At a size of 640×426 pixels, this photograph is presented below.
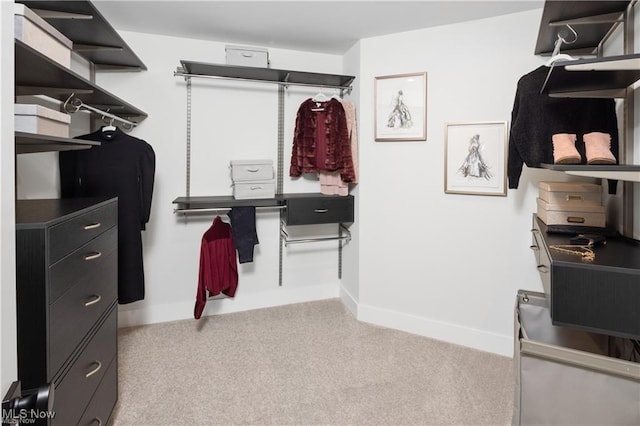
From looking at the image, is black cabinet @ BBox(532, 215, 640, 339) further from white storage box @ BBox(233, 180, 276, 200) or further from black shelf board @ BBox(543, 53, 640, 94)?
white storage box @ BBox(233, 180, 276, 200)

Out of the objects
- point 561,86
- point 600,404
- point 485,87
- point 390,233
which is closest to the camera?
point 600,404

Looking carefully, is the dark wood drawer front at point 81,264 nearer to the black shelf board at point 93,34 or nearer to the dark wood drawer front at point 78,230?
the dark wood drawer front at point 78,230

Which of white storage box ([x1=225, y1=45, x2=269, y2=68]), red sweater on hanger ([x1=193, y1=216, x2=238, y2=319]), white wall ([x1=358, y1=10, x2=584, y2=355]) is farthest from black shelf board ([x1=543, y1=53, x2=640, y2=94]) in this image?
red sweater on hanger ([x1=193, y1=216, x2=238, y2=319])

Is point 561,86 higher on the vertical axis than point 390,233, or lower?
higher

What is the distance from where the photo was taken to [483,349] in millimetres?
2506

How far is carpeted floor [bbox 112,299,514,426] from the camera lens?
183 centimetres

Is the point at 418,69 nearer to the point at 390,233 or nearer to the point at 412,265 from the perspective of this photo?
the point at 390,233

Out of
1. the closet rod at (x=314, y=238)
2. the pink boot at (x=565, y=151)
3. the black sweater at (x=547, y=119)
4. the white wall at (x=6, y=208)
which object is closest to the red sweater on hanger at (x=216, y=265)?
the closet rod at (x=314, y=238)

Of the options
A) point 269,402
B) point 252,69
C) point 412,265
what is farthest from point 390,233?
point 252,69

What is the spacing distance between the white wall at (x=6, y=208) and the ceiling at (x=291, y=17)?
1.84 metres

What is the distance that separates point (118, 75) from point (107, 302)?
1937 millimetres

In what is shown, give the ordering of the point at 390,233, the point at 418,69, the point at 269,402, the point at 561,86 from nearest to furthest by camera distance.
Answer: the point at 561,86 < the point at 269,402 < the point at 418,69 < the point at 390,233

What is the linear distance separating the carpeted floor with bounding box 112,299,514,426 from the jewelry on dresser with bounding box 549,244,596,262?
3.37 feet

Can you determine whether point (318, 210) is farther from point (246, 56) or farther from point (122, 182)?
point (122, 182)
